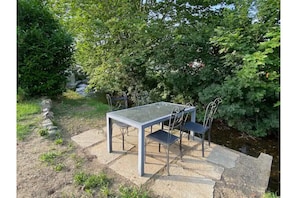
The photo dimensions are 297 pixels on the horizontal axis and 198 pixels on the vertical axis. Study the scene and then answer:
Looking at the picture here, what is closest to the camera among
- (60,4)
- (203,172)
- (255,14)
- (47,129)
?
(203,172)

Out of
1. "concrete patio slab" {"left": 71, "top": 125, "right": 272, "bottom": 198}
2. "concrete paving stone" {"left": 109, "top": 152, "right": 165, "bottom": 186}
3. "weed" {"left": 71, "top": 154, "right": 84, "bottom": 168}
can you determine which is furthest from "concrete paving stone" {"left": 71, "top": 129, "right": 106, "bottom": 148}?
"concrete paving stone" {"left": 109, "top": 152, "right": 165, "bottom": 186}

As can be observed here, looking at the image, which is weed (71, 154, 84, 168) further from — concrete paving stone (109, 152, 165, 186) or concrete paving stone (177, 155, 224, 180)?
concrete paving stone (177, 155, 224, 180)

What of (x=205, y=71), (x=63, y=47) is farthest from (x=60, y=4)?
(x=205, y=71)

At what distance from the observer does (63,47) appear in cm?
503

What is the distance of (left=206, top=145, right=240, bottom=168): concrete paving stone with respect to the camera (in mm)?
2437

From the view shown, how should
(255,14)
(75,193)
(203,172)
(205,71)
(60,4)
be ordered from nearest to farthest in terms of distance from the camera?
(75,193) → (203,172) → (255,14) → (205,71) → (60,4)

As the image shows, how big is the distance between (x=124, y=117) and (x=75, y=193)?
0.97 metres

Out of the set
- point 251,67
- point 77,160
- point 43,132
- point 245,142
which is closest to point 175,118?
point 77,160

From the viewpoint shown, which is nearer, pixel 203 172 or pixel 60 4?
pixel 203 172

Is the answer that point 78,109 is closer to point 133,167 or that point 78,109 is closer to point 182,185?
point 133,167

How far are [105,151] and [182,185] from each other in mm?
1178

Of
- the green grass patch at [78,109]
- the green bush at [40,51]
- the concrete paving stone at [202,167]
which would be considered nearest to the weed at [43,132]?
the green grass patch at [78,109]

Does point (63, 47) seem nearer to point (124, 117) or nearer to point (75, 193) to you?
point (124, 117)

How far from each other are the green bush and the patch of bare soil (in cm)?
257
